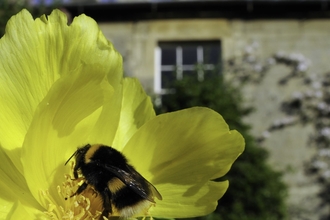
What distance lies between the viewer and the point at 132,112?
102cm

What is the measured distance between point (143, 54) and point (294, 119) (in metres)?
2.55

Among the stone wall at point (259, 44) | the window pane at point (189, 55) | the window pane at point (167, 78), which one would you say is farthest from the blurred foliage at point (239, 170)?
the window pane at point (189, 55)

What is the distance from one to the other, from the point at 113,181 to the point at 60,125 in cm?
17

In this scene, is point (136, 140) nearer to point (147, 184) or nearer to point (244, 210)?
point (147, 184)

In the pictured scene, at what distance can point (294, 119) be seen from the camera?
659cm

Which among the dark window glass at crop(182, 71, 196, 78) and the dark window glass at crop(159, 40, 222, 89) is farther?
the dark window glass at crop(159, 40, 222, 89)

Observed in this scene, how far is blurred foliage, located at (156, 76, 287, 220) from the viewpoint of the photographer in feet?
18.4

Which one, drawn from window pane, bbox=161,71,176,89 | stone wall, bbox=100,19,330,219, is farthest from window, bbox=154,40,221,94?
stone wall, bbox=100,19,330,219

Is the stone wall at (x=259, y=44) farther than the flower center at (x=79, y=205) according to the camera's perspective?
Yes

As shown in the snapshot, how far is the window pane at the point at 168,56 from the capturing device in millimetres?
7059

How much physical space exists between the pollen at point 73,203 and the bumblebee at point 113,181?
1cm

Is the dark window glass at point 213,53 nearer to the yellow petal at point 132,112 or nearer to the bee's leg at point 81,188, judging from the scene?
the yellow petal at point 132,112

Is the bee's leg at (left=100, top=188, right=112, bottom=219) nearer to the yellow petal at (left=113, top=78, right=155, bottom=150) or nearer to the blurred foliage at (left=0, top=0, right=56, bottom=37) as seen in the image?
the yellow petal at (left=113, top=78, right=155, bottom=150)

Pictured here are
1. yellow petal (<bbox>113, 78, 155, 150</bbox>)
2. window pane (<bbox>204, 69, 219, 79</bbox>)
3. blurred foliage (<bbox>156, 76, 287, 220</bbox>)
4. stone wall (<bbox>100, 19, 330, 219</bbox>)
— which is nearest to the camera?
yellow petal (<bbox>113, 78, 155, 150</bbox>)
